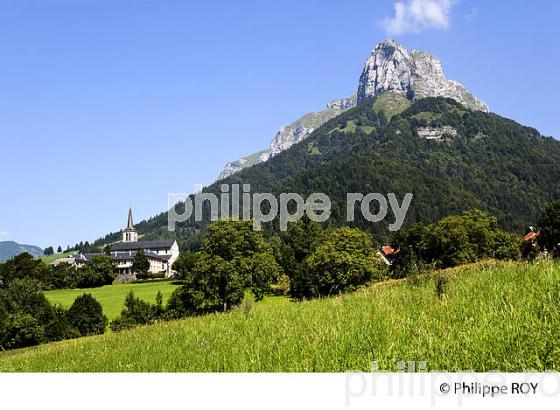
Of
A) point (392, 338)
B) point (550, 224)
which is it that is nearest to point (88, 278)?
point (550, 224)

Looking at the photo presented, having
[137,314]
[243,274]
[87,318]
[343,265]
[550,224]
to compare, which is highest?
[550,224]

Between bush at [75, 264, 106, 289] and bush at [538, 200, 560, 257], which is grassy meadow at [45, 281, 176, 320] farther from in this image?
bush at [538, 200, 560, 257]

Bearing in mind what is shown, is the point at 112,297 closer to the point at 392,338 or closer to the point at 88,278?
the point at 88,278

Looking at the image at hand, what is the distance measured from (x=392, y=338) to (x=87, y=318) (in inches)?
2327

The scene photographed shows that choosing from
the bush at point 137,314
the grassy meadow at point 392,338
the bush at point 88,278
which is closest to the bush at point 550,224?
the bush at point 137,314

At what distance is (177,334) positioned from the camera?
11.0 metres

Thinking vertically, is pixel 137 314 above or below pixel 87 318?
above

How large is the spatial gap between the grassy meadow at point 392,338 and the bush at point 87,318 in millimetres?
52207

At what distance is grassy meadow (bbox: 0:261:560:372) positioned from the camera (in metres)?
5.30

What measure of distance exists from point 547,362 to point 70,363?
822 cm

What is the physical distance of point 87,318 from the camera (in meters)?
59.0

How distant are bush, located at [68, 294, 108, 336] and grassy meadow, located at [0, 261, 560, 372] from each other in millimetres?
52207

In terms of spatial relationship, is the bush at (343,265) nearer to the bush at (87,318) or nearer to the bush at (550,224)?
the bush at (550,224)

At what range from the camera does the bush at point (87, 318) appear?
58875 mm
